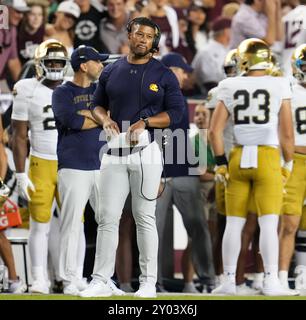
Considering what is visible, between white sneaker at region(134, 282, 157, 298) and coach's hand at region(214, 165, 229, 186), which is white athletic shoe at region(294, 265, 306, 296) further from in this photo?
white sneaker at region(134, 282, 157, 298)

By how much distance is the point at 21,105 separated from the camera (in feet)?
29.7

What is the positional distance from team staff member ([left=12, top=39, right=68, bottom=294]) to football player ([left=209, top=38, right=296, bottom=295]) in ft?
4.03

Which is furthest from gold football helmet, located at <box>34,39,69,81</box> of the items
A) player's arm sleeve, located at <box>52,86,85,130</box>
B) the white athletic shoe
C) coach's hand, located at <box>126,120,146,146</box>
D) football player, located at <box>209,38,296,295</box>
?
the white athletic shoe

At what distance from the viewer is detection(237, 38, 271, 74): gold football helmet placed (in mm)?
8516

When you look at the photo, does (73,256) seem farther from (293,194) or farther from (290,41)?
(290,41)

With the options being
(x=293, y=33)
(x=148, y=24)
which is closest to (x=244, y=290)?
(x=148, y=24)

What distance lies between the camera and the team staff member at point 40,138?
8969 mm

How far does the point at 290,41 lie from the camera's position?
37.0 ft

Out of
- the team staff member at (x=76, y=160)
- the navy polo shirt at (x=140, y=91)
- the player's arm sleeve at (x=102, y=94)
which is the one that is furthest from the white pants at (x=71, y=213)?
the navy polo shirt at (x=140, y=91)

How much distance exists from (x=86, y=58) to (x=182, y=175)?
148 cm

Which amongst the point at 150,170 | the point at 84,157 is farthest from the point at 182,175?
the point at 150,170

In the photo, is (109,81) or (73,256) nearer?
(109,81)

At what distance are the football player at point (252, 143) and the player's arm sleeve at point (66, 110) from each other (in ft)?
2.96

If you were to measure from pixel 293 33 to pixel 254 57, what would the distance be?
2855mm
